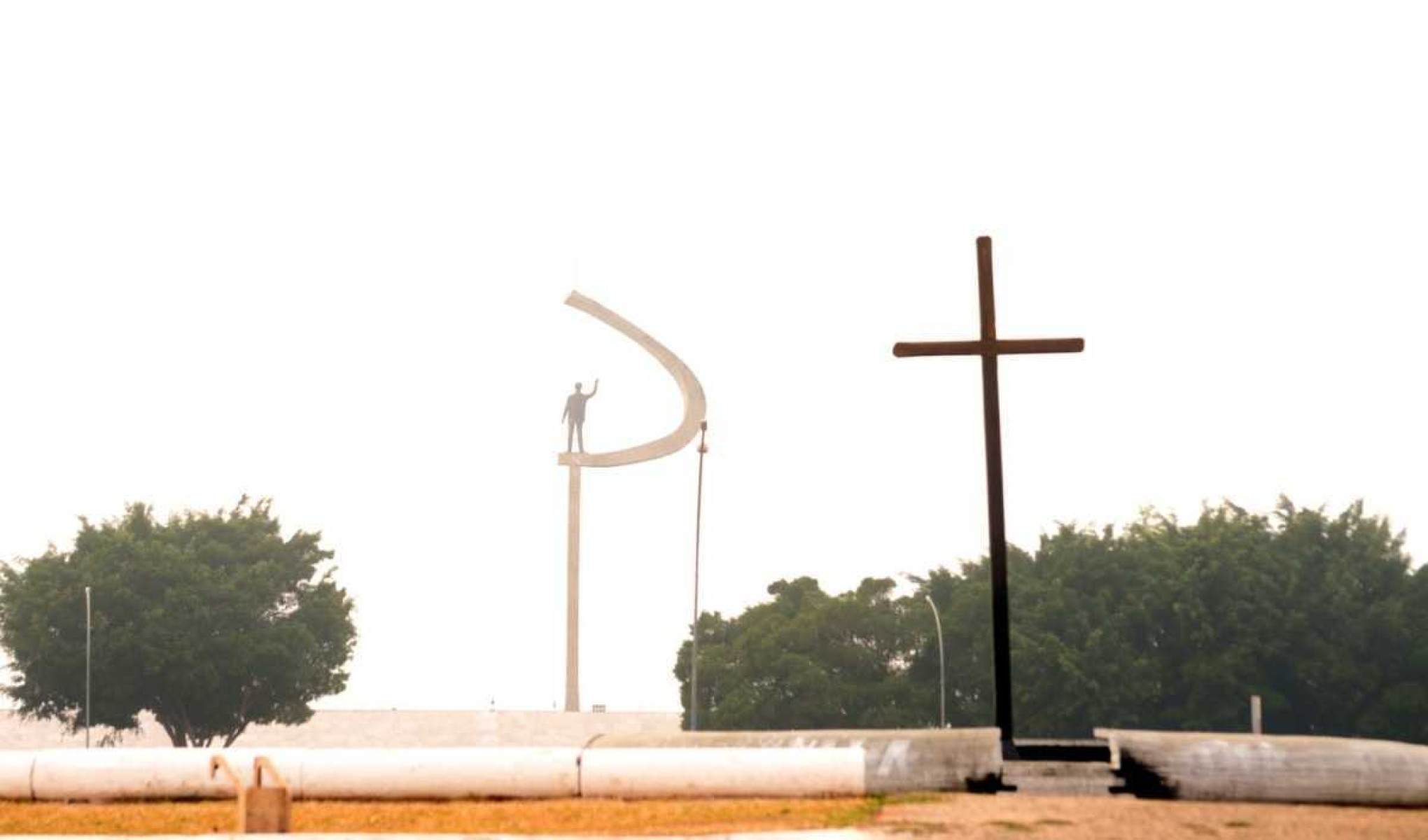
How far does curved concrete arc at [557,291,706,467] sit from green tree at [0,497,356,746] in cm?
1449

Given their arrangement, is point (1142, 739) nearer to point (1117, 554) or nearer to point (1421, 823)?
point (1421, 823)

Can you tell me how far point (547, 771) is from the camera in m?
19.4

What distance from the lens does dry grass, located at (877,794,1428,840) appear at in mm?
16000

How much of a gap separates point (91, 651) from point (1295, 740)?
196 ft

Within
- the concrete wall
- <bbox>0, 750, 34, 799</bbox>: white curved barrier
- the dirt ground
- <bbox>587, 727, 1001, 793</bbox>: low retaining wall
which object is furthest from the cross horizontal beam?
the concrete wall

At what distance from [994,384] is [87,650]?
5490 cm

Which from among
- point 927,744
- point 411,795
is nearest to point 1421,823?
point 927,744

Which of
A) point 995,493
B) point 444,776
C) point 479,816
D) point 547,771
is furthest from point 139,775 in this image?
point 995,493

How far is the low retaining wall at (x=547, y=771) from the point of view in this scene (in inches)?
750

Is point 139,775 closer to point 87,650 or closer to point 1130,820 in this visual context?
point 1130,820

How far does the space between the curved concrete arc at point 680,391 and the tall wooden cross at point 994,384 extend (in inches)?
1757

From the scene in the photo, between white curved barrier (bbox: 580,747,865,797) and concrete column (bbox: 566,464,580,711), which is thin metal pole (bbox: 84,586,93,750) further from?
white curved barrier (bbox: 580,747,865,797)

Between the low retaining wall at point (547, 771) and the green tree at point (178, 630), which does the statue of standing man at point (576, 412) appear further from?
the low retaining wall at point (547, 771)

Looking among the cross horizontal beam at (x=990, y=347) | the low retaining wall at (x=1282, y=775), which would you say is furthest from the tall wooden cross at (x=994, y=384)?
the low retaining wall at (x=1282, y=775)
